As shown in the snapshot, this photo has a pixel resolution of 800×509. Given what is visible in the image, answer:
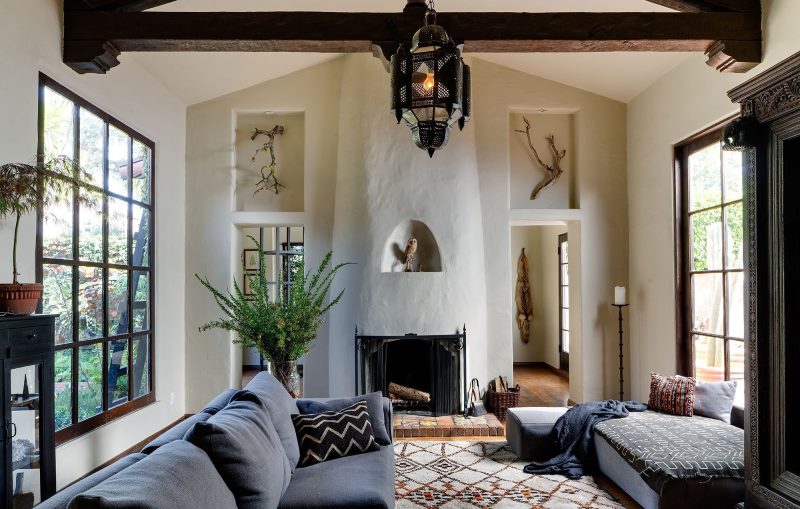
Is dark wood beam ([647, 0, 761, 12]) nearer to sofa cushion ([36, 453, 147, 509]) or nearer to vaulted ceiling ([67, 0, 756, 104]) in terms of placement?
vaulted ceiling ([67, 0, 756, 104])

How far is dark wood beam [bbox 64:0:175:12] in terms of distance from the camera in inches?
151

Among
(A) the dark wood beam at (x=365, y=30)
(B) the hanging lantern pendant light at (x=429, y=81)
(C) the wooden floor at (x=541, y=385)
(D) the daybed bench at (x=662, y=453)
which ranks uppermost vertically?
(A) the dark wood beam at (x=365, y=30)

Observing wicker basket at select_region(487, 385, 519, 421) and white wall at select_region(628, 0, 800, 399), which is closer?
white wall at select_region(628, 0, 800, 399)

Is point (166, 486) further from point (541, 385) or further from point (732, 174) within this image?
point (541, 385)

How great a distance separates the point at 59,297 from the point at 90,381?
2.41 ft

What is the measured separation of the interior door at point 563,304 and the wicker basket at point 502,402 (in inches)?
111

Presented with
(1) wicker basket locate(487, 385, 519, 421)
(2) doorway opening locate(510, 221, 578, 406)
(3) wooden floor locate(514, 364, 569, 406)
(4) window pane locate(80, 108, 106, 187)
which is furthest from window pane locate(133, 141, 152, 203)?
(2) doorway opening locate(510, 221, 578, 406)

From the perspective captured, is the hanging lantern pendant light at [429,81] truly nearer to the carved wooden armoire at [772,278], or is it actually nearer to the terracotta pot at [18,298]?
the carved wooden armoire at [772,278]

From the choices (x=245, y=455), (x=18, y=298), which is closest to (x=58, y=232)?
(x=18, y=298)

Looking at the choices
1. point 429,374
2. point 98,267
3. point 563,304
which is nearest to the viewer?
point 98,267

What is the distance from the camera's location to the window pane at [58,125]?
3.73m

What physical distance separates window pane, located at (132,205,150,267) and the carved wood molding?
14.8ft

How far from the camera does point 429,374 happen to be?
19.6 ft

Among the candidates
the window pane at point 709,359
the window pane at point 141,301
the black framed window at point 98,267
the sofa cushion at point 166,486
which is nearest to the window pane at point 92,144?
the black framed window at point 98,267
